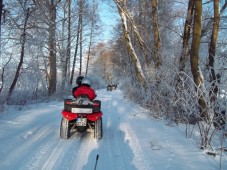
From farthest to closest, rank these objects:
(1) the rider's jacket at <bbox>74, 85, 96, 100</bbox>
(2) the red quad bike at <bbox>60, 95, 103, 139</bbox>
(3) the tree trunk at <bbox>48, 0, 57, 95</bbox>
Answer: (3) the tree trunk at <bbox>48, 0, 57, 95</bbox>, (1) the rider's jacket at <bbox>74, 85, 96, 100</bbox>, (2) the red quad bike at <bbox>60, 95, 103, 139</bbox>

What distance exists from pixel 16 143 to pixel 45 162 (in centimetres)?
136

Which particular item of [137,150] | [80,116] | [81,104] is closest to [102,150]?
[137,150]

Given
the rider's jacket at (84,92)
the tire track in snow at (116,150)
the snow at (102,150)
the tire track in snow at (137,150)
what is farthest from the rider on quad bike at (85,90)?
the tire track in snow at (137,150)

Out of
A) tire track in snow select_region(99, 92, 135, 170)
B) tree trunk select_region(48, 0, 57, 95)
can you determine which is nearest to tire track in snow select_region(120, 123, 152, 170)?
tire track in snow select_region(99, 92, 135, 170)

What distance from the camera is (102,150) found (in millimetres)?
5574

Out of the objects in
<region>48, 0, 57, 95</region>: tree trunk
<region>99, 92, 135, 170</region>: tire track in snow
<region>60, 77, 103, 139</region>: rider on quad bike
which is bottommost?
<region>99, 92, 135, 170</region>: tire track in snow

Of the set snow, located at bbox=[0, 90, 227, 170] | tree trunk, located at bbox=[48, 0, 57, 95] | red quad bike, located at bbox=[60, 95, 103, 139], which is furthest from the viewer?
tree trunk, located at bbox=[48, 0, 57, 95]

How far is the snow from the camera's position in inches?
180

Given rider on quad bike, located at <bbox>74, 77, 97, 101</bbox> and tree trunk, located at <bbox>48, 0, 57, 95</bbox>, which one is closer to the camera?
rider on quad bike, located at <bbox>74, 77, 97, 101</bbox>

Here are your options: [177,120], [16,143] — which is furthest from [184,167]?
[177,120]

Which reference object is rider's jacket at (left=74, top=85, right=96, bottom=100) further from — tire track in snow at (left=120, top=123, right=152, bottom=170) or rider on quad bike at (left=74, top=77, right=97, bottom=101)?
tire track in snow at (left=120, top=123, right=152, bottom=170)

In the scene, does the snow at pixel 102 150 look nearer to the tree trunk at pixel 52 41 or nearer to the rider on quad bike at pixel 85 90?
the rider on quad bike at pixel 85 90

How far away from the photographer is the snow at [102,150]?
457cm

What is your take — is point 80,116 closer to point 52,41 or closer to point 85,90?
point 85,90
